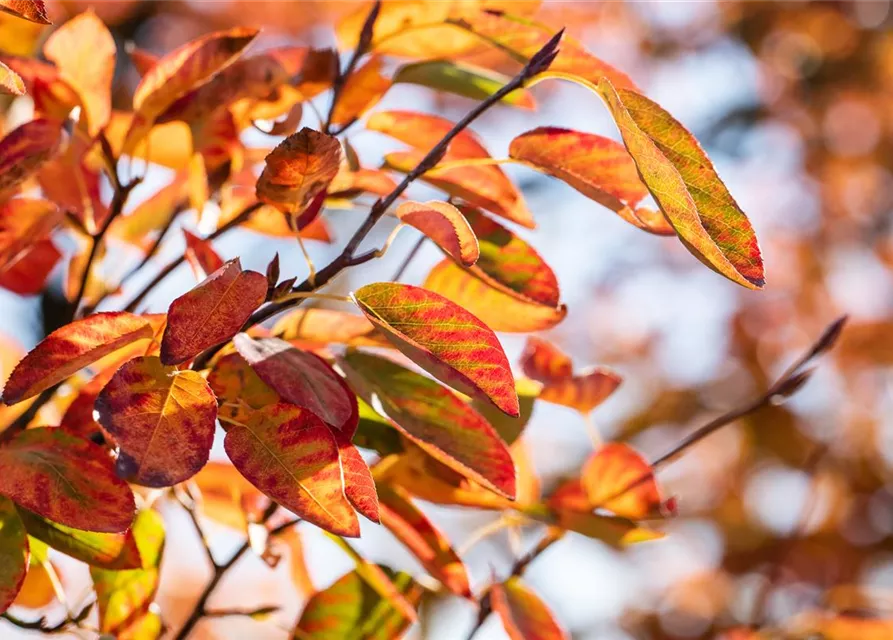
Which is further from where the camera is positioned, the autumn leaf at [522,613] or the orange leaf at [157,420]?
the autumn leaf at [522,613]

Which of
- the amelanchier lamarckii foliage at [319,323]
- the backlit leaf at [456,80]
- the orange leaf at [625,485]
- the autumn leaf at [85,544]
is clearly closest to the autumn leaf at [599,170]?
the amelanchier lamarckii foliage at [319,323]

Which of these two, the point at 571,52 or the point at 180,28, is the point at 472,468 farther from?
the point at 180,28

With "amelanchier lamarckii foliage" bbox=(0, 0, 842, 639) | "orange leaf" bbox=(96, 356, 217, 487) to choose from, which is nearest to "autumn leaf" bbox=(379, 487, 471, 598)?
"amelanchier lamarckii foliage" bbox=(0, 0, 842, 639)

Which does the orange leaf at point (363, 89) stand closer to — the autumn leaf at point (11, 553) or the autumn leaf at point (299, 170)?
the autumn leaf at point (299, 170)

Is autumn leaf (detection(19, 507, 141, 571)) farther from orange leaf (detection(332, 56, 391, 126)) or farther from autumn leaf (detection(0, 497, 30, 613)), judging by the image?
orange leaf (detection(332, 56, 391, 126))

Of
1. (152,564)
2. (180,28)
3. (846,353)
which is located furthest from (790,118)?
(152,564)

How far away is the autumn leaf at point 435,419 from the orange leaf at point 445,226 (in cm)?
10

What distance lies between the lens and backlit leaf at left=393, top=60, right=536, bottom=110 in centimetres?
68

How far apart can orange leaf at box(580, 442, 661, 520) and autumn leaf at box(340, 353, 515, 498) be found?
0.22 m

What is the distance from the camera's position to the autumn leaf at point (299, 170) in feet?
1.54

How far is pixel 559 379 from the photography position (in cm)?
75

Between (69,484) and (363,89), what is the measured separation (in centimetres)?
39

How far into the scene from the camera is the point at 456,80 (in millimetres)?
687

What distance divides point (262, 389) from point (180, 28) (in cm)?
371
